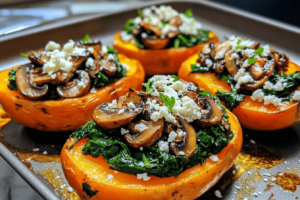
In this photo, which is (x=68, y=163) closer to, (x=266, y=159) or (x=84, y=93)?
(x=84, y=93)

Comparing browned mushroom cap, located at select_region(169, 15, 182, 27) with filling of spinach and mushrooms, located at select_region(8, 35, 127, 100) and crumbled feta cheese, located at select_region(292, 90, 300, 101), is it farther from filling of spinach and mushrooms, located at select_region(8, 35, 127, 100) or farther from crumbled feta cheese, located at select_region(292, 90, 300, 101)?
crumbled feta cheese, located at select_region(292, 90, 300, 101)

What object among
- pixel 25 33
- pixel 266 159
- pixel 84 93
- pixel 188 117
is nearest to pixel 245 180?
pixel 266 159

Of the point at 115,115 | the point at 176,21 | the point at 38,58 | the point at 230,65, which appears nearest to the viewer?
the point at 115,115

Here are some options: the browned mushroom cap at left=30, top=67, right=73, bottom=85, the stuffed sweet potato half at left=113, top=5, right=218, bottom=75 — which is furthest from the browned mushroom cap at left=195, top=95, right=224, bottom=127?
the stuffed sweet potato half at left=113, top=5, right=218, bottom=75

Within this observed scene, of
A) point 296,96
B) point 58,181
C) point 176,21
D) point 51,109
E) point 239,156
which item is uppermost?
point 176,21

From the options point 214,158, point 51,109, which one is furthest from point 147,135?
point 51,109

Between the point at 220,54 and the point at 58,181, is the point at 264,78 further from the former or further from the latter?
the point at 58,181
